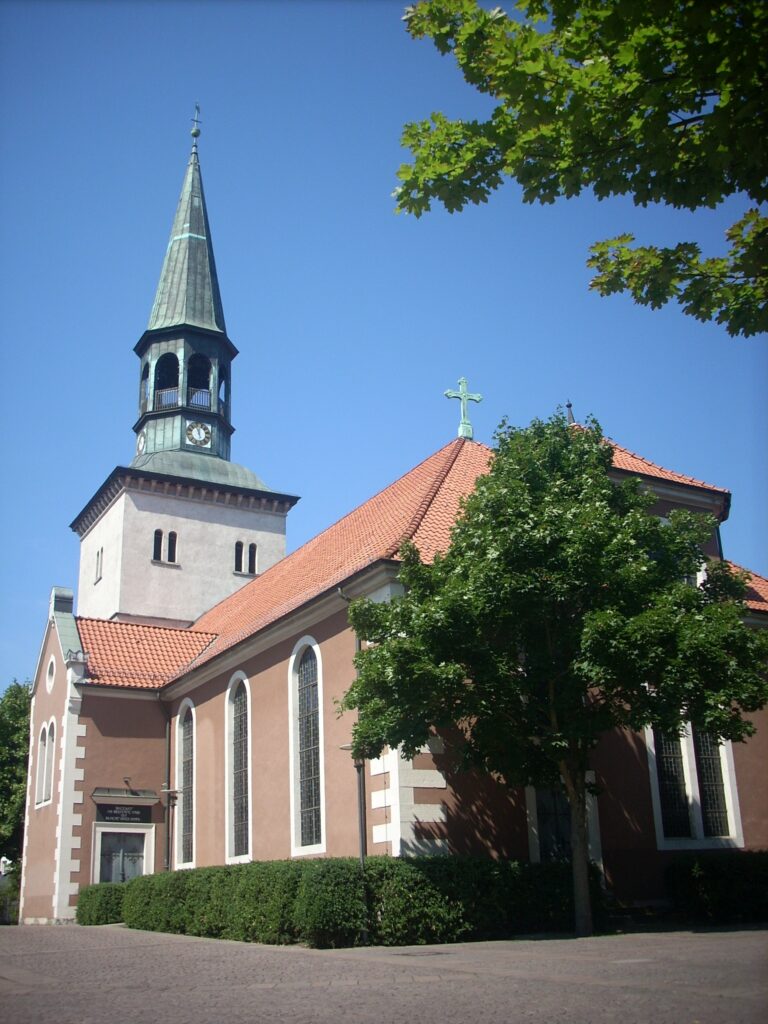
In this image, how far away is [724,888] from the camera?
19562 mm

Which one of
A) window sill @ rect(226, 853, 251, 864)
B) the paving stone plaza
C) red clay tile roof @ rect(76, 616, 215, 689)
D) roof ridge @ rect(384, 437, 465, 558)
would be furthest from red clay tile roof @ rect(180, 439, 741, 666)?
the paving stone plaza

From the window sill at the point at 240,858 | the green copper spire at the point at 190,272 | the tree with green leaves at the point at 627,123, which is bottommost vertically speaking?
the window sill at the point at 240,858

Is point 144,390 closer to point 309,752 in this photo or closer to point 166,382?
point 166,382

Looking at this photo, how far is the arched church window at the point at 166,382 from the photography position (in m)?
41.8

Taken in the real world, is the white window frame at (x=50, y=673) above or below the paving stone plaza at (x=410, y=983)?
above

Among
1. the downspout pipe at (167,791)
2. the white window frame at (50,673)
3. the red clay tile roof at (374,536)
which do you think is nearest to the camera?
the red clay tile roof at (374,536)

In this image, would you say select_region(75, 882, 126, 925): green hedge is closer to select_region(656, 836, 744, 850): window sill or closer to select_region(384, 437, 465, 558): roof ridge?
select_region(384, 437, 465, 558): roof ridge

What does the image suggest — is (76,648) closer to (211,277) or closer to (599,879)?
(599,879)

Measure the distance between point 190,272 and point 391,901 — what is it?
3364 cm

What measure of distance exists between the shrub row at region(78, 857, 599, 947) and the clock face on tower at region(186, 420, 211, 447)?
2540 cm

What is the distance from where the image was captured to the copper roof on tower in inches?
1661

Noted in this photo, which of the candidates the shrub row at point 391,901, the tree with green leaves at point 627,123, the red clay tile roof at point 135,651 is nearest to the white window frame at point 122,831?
the red clay tile roof at point 135,651

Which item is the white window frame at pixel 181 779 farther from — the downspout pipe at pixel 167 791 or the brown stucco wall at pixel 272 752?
the downspout pipe at pixel 167 791

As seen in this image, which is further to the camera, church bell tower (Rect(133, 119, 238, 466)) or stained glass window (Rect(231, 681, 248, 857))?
church bell tower (Rect(133, 119, 238, 466))
